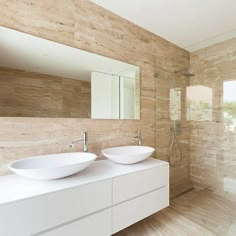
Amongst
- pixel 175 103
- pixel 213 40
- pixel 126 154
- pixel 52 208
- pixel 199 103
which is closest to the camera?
pixel 52 208

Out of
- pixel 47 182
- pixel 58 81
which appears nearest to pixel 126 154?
pixel 47 182

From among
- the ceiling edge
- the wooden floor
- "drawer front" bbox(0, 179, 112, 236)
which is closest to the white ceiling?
the ceiling edge

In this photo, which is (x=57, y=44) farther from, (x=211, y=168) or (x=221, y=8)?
(x=211, y=168)

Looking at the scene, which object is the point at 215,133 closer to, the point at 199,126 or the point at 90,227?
the point at 199,126

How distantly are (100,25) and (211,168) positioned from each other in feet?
8.64

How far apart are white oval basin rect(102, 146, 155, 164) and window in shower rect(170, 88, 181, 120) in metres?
0.98

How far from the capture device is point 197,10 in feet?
5.66

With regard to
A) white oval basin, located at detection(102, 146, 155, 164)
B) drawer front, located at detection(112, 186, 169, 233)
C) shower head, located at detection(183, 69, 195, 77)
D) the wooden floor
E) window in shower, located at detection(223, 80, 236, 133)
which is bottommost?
the wooden floor

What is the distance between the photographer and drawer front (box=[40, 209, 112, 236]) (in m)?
1.01

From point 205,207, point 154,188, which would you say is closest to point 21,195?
point 154,188

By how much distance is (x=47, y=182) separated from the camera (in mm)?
1073

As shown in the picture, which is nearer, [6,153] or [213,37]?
[6,153]

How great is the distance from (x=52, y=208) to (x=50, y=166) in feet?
1.25

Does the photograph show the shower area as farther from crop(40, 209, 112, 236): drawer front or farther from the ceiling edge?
crop(40, 209, 112, 236): drawer front
